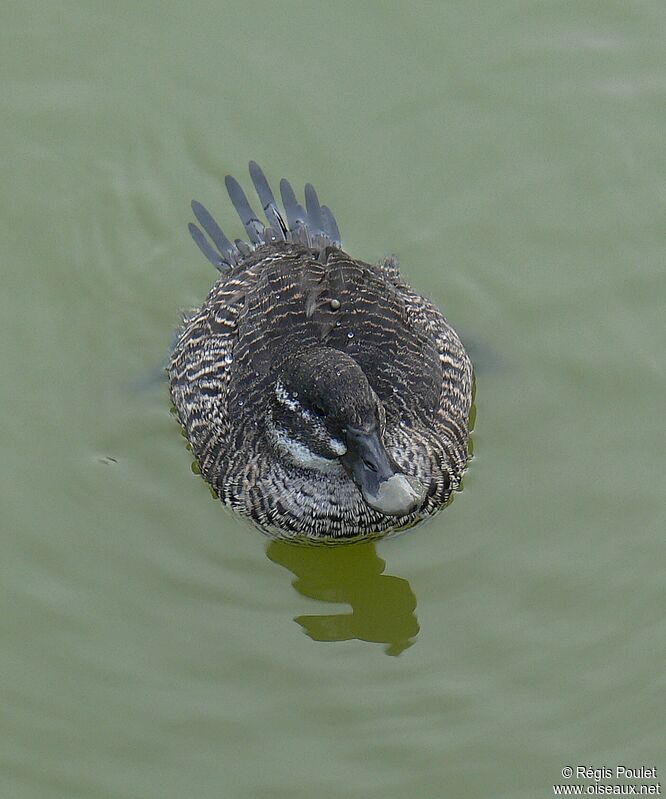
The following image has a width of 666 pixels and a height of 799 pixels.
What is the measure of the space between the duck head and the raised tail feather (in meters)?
1.94

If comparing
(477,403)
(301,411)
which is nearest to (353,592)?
(301,411)

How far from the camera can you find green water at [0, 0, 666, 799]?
29.8 ft

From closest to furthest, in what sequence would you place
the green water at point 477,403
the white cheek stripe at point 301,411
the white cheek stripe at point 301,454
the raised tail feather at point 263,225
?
the green water at point 477,403 → the white cheek stripe at point 301,411 → the white cheek stripe at point 301,454 → the raised tail feather at point 263,225

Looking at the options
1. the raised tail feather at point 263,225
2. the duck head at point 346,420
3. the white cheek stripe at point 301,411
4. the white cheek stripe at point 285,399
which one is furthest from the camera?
the raised tail feather at point 263,225

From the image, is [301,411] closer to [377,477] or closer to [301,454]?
[301,454]

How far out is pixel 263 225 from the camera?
37.3ft

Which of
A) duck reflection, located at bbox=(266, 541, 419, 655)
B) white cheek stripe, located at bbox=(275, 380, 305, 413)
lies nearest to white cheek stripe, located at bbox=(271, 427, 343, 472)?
white cheek stripe, located at bbox=(275, 380, 305, 413)

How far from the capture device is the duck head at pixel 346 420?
890 centimetres

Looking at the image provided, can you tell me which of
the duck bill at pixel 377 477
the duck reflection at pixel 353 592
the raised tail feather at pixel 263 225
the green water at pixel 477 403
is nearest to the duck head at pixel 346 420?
the duck bill at pixel 377 477

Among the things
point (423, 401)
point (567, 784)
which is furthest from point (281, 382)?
point (567, 784)

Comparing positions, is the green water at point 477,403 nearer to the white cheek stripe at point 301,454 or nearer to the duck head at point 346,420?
the white cheek stripe at point 301,454

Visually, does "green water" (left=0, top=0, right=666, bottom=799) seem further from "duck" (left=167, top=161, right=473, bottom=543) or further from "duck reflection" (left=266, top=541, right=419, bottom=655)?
"duck" (left=167, top=161, right=473, bottom=543)

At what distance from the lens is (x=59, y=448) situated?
10852mm

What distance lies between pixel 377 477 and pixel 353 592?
1.37 metres
